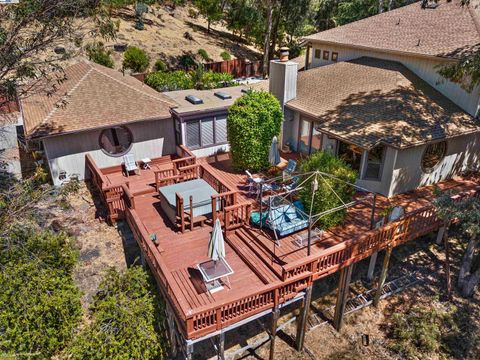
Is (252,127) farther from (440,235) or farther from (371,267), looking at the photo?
(440,235)

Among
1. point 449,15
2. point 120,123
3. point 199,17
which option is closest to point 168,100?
point 120,123

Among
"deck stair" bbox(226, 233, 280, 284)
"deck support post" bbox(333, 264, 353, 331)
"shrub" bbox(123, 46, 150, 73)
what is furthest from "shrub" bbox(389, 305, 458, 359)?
"shrub" bbox(123, 46, 150, 73)

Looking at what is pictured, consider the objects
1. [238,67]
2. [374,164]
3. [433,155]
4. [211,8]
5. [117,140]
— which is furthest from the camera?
[211,8]

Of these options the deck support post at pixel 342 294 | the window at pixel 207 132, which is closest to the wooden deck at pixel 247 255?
the deck support post at pixel 342 294

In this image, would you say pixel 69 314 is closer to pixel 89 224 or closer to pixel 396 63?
pixel 89 224

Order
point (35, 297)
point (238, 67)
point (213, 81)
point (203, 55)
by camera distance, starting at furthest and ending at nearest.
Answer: point (203, 55) → point (238, 67) → point (213, 81) → point (35, 297)

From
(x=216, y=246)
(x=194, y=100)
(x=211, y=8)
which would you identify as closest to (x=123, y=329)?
(x=216, y=246)
